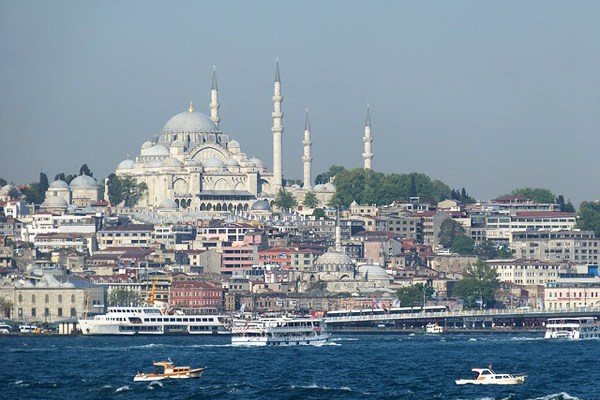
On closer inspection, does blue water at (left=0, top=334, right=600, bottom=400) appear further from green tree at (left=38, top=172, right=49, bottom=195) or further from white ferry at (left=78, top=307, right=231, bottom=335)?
green tree at (left=38, top=172, right=49, bottom=195)

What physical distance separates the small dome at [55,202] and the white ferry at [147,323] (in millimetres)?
38106

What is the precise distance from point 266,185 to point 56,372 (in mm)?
69955

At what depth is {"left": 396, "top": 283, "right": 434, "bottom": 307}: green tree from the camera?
96500mm

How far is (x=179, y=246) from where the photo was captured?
111 metres

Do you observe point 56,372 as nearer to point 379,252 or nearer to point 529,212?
point 379,252

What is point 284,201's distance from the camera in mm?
122250

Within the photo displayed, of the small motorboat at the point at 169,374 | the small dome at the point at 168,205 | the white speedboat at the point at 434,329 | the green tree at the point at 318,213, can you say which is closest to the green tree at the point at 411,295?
the white speedboat at the point at 434,329

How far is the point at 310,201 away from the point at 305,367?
62582mm

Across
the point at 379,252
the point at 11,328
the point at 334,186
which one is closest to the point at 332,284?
the point at 379,252

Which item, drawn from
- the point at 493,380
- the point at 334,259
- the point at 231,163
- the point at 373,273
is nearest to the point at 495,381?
the point at 493,380

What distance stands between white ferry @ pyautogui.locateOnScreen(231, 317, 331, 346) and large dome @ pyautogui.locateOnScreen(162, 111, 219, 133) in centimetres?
5402

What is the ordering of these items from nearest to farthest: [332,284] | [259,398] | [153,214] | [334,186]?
1. [259,398]
2. [332,284]
3. [153,214]
4. [334,186]

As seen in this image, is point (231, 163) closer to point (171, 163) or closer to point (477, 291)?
point (171, 163)

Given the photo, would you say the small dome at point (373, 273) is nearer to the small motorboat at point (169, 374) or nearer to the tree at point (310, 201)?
the tree at point (310, 201)
